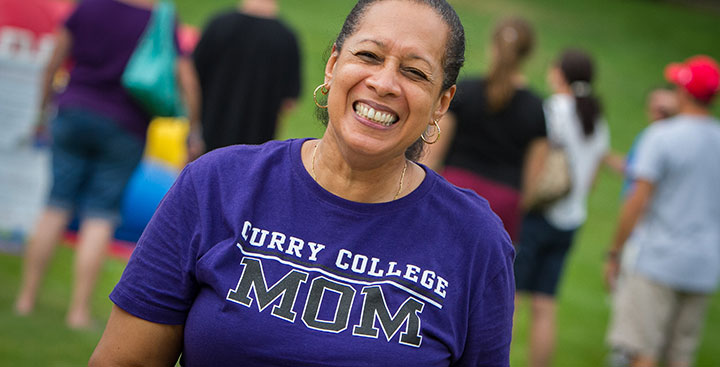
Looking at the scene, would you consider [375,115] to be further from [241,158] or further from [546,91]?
[546,91]

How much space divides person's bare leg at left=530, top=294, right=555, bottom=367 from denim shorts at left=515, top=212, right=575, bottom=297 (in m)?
0.06

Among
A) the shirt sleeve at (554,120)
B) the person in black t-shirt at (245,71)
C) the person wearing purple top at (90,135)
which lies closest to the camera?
the person wearing purple top at (90,135)

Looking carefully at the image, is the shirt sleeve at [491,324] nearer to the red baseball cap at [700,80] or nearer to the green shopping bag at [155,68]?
the green shopping bag at [155,68]

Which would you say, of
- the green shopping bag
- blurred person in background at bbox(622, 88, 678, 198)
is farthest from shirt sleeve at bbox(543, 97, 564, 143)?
the green shopping bag

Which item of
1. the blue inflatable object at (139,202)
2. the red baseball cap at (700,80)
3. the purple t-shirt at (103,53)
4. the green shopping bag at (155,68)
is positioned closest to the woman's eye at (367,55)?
the green shopping bag at (155,68)

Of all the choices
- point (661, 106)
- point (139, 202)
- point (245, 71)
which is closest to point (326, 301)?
point (245, 71)

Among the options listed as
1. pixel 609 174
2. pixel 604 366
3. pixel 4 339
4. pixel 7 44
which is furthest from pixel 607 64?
pixel 4 339

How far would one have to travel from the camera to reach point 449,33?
2115mm

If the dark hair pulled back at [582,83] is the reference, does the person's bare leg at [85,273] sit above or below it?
below

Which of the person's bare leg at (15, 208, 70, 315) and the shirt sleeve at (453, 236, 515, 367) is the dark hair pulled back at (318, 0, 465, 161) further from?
the person's bare leg at (15, 208, 70, 315)

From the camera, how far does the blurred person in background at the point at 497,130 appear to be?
4629 millimetres

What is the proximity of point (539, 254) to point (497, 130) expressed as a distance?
89cm

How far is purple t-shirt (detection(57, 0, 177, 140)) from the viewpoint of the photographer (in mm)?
4809

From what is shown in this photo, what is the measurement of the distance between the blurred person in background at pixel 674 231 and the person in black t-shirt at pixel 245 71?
216 centimetres
